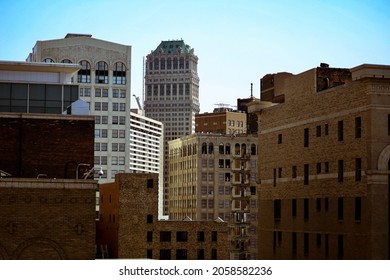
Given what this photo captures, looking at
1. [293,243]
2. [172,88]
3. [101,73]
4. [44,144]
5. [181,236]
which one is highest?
[101,73]

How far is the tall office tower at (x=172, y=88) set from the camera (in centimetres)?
7469

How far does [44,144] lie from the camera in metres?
44.9

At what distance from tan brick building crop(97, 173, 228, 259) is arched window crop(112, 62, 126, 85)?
19740mm

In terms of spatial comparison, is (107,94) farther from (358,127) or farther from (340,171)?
(358,127)

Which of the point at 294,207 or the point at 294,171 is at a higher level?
the point at 294,171

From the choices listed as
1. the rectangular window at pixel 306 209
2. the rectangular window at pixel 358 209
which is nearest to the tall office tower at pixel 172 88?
the rectangular window at pixel 306 209

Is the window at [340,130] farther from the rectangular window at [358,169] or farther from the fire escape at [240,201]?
the fire escape at [240,201]

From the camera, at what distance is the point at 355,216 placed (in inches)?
1695

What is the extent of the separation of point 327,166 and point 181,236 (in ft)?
104

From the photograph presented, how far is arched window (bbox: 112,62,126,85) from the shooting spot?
9569 centimetres

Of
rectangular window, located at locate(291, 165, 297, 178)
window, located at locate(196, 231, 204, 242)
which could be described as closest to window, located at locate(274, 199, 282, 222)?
rectangular window, located at locate(291, 165, 297, 178)

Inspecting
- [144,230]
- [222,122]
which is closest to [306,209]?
[144,230]
